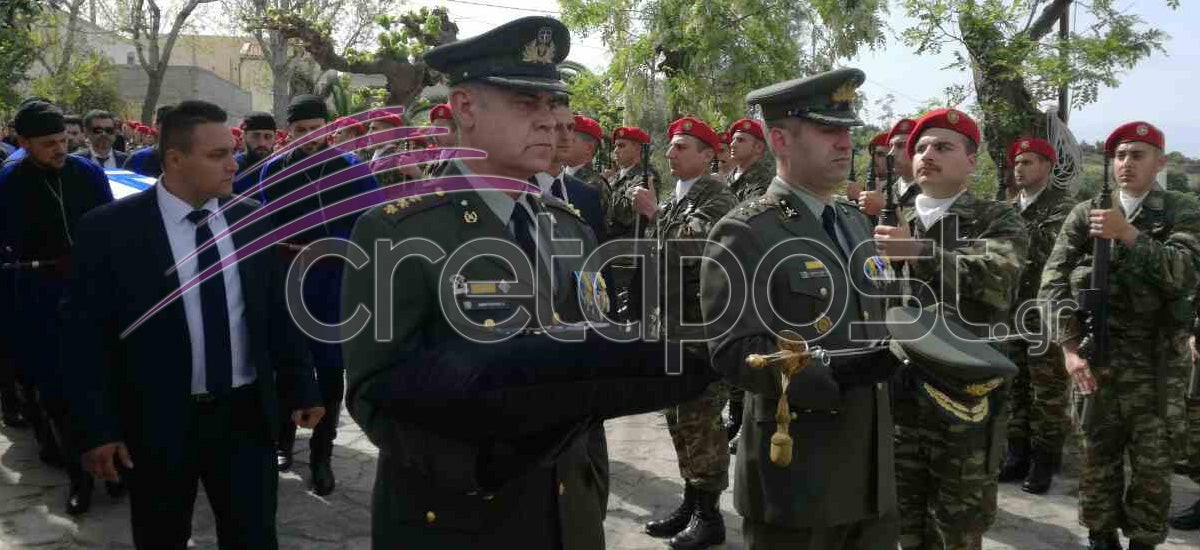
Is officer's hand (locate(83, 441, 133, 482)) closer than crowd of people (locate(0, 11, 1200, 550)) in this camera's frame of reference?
No

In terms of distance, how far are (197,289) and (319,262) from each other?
242 cm

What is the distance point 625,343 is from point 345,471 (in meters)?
5.45

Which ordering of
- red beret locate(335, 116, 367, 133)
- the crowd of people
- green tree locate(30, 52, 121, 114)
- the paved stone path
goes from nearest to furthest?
the crowd of people
the paved stone path
red beret locate(335, 116, 367, 133)
green tree locate(30, 52, 121, 114)

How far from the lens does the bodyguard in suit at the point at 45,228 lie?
6.02 metres

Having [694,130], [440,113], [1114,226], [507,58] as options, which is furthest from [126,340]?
[1114,226]

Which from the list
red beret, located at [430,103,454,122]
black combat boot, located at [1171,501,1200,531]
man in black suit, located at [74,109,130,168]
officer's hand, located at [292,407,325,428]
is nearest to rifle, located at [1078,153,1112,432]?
black combat boot, located at [1171,501,1200,531]

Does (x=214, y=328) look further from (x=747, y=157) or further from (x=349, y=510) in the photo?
(x=747, y=157)

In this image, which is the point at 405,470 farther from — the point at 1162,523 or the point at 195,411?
the point at 1162,523

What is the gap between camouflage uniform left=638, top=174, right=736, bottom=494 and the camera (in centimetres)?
549

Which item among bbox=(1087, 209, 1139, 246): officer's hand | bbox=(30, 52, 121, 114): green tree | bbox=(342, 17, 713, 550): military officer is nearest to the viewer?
bbox=(342, 17, 713, 550): military officer

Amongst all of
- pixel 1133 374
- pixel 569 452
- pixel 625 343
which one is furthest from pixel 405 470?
pixel 1133 374

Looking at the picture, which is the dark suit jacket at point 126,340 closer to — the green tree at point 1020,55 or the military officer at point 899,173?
the military officer at point 899,173

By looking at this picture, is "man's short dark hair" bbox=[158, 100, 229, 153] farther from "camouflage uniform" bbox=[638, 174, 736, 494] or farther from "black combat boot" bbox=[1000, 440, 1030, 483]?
"black combat boot" bbox=[1000, 440, 1030, 483]

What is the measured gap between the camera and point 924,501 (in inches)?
175
